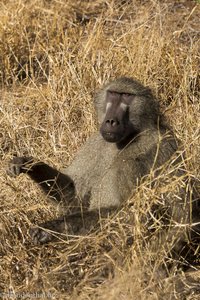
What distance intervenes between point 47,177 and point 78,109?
1234 millimetres

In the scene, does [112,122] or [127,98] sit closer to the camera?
[112,122]

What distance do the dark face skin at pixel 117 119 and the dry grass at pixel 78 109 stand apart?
37 centimetres

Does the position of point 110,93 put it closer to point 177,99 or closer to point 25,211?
point 25,211

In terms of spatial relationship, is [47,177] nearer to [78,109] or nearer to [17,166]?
[17,166]

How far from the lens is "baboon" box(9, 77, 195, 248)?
404cm

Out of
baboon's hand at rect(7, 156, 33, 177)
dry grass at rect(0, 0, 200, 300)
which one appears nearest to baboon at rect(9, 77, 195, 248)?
baboon's hand at rect(7, 156, 33, 177)

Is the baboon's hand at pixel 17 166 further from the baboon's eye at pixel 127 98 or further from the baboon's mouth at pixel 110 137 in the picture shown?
the baboon's eye at pixel 127 98

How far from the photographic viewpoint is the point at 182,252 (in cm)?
424

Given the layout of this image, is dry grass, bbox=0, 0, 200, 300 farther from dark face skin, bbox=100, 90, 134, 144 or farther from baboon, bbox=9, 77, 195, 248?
dark face skin, bbox=100, 90, 134, 144

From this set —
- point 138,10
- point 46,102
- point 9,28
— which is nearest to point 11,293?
point 46,102

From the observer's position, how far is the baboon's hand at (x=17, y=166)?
400 cm

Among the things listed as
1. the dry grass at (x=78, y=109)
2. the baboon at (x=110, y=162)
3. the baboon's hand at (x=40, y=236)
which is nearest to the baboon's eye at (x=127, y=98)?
the baboon at (x=110, y=162)

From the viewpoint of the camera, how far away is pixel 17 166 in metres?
4.00

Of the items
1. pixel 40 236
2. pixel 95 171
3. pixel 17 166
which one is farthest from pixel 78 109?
pixel 40 236
